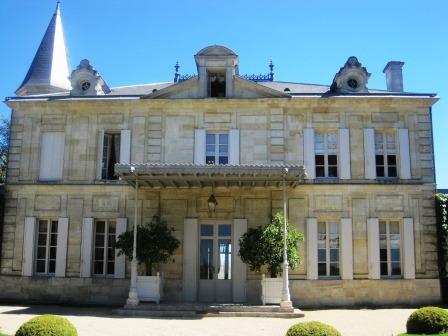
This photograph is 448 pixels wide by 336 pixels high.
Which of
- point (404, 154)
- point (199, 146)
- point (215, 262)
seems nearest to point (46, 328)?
point (215, 262)

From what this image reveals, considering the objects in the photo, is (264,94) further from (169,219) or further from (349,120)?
(169,219)

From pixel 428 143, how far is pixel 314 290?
17.9ft

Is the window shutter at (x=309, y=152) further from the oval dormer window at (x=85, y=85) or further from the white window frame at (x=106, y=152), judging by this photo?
the oval dormer window at (x=85, y=85)

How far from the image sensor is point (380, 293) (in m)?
14.3

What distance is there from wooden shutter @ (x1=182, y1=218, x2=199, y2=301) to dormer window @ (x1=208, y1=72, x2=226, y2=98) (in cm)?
395

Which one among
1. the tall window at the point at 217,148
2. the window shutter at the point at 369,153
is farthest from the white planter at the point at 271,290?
the window shutter at the point at 369,153

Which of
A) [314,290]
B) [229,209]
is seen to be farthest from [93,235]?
[314,290]

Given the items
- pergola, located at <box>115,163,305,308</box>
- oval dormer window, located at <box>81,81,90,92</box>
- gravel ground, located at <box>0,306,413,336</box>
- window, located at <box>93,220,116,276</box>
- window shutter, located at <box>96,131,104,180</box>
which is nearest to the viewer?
gravel ground, located at <box>0,306,413,336</box>

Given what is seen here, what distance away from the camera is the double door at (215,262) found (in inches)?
564

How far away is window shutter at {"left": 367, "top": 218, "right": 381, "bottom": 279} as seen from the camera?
14.3 m

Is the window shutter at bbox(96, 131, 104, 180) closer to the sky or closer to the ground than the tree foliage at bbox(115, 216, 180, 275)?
closer to the sky

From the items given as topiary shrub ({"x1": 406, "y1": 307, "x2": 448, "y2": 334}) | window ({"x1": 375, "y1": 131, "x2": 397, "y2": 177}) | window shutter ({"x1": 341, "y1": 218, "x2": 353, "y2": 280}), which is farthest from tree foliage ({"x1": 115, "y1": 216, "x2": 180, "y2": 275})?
topiary shrub ({"x1": 406, "y1": 307, "x2": 448, "y2": 334})

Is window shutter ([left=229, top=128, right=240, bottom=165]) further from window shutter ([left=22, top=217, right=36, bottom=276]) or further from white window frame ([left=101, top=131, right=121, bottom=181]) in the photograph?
window shutter ([left=22, top=217, right=36, bottom=276])

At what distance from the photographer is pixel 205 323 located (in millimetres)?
Result: 10898
